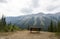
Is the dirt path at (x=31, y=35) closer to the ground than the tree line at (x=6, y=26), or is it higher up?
closer to the ground

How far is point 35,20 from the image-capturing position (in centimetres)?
396

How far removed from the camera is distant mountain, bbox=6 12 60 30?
12.9ft

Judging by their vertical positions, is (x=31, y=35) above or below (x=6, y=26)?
below

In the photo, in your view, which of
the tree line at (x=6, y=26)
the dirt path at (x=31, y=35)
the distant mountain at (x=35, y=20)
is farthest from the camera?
the tree line at (x=6, y=26)

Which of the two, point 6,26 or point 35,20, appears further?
point 6,26

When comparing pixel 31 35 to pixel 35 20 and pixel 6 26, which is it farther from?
pixel 6 26

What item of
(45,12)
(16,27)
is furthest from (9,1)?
(45,12)

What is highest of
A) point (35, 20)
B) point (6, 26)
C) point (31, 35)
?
point (35, 20)

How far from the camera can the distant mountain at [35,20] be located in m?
3.93

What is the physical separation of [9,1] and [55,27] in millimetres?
1519

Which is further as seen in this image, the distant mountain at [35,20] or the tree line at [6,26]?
the tree line at [6,26]

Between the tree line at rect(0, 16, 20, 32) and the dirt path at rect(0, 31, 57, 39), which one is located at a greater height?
the tree line at rect(0, 16, 20, 32)

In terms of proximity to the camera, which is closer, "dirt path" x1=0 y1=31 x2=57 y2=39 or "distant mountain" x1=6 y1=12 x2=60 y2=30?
"dirt path" x1=0 y1=31 x2=57 y2=39

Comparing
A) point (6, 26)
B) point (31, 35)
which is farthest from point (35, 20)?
point (6, 26)
